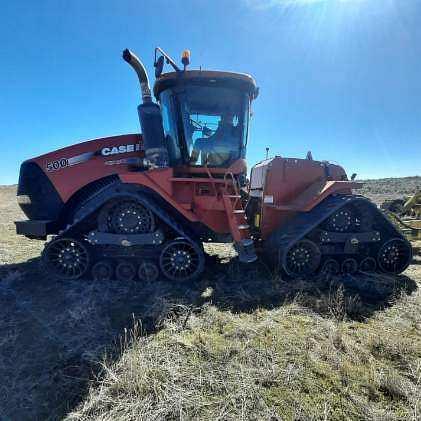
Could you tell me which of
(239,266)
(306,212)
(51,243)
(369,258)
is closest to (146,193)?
(51,243)

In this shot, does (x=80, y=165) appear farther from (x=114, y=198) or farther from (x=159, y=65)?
(x=159, y=65)

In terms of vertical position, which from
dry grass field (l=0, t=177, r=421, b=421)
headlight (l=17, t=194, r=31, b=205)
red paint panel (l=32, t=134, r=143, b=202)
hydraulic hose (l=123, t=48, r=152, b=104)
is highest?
hydraulic hose (l=123, t=48, r=152, b=104)

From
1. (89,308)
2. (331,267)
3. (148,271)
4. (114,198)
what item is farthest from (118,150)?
(331,267)

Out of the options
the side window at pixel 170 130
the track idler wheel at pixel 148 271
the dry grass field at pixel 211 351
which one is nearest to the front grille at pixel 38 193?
the dry grass field at pixel 211 351

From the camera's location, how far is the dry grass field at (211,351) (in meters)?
2.30

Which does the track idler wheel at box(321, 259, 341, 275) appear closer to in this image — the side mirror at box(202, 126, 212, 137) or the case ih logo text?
the side mirror at box(202, 126, 212, 137)

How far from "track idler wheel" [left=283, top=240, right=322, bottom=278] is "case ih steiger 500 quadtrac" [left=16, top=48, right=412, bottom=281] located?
0.06ft

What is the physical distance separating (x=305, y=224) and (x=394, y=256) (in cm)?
186

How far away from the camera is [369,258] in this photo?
5438 millimetres

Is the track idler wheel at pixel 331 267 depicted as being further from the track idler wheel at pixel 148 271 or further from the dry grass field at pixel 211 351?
the track idler wheel at pixel 148 271

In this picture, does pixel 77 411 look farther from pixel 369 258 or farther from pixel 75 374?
pixel 369 258

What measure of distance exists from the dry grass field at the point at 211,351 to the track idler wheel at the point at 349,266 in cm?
43

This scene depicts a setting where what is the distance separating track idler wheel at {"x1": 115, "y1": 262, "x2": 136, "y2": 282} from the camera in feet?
16.5

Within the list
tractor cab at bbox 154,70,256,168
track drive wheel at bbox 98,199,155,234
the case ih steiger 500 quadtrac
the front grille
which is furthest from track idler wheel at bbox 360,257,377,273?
the front grille
